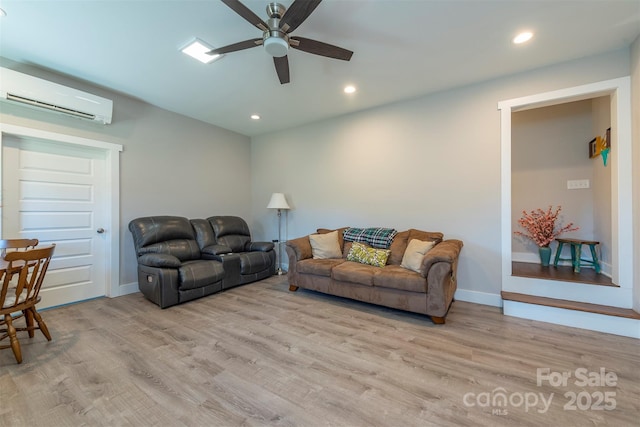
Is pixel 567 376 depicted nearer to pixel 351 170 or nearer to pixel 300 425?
pixel 300 425

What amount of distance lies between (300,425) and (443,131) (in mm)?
3493

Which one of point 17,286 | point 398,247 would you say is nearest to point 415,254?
point 398,247

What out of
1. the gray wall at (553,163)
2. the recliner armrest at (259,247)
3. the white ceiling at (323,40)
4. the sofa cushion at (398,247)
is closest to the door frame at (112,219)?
the white ceiling at (323,40)

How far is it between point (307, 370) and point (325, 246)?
197 cm

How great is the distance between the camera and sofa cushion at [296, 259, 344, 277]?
3.27 metres

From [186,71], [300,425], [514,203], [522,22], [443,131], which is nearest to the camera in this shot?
[300,425]

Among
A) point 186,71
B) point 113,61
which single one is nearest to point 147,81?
point 113,61

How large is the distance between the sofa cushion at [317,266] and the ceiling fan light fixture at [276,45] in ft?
7.82

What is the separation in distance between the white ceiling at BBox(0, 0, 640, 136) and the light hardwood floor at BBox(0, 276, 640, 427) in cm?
273

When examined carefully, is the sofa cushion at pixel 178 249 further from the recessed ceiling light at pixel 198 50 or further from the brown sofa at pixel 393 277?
the recessed ceiling light at pixel 198 50

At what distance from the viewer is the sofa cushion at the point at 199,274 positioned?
310 centimetres

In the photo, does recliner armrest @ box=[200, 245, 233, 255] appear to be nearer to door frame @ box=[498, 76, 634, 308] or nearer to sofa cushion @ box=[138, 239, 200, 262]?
sofa cushion @ box=[138, 239, 200, 262]

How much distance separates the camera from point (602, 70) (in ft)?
8.36

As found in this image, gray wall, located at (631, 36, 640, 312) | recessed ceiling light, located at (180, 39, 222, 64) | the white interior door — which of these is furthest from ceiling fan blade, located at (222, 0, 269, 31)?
gray wall, located at (631, 36, 640, 312)
